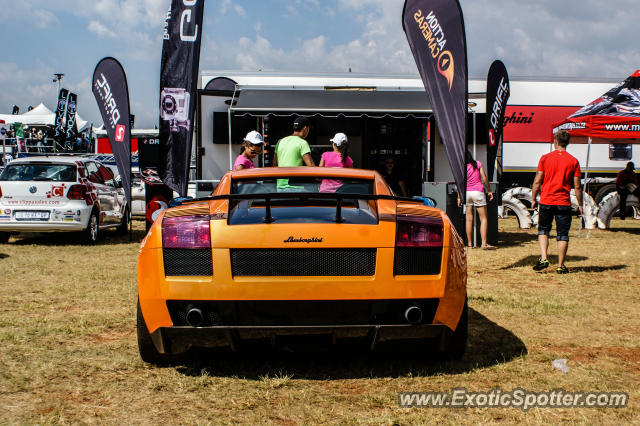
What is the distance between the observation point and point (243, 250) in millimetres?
3213

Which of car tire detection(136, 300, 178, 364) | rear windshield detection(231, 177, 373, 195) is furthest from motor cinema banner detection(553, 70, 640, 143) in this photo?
car tire detection(136, 300, 178, 364)

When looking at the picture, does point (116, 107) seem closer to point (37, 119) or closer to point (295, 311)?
point (295, 311)

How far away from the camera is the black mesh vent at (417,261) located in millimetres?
3244

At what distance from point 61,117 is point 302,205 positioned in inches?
1013

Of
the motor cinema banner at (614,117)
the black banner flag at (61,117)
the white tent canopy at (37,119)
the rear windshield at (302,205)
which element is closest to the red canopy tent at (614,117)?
the motor cinema banner at (614,117)

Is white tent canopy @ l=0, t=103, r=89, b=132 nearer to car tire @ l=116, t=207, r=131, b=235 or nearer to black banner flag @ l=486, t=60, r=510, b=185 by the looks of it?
car tire @ l=116, t=207, r=131, b=235

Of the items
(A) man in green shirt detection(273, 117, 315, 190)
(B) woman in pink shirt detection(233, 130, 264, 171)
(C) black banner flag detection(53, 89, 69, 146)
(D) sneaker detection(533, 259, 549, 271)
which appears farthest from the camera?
(C) black banner flag detection(53, 89, 69, 146)

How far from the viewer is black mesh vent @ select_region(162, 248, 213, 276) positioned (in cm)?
321

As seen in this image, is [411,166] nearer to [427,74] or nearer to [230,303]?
[427,74]

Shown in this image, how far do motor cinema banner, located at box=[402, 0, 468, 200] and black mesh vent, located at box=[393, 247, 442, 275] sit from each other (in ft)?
12.5

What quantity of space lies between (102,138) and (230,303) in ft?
96.0

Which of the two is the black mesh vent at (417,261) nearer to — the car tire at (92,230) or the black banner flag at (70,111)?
the car tire at (92,230)

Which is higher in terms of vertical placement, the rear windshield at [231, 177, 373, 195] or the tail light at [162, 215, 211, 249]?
the rear windshield at [231, 177, 373, 195]

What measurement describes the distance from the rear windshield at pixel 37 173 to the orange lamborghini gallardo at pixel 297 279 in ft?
28.1
